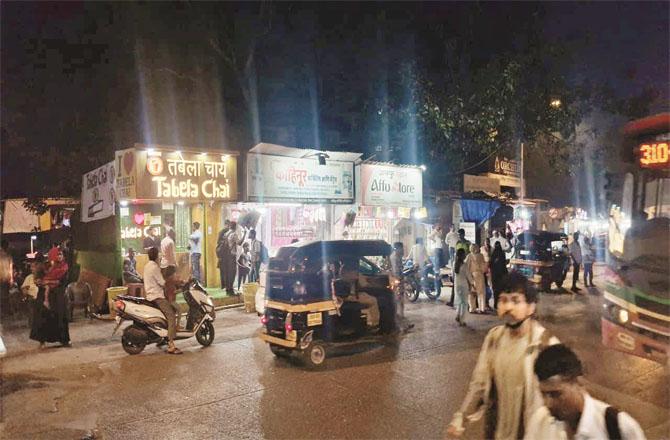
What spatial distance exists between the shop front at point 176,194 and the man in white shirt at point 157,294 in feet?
8.16

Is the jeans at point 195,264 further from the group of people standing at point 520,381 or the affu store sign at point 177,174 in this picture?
the group of people standing at point 520,381

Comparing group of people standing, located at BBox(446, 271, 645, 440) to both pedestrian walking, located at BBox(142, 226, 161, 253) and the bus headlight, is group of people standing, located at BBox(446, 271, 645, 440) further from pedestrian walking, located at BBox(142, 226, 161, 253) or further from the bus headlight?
pedestrian walking, located at BBox(142, 226, 161, 253)

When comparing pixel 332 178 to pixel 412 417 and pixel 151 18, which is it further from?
pixel 412 417

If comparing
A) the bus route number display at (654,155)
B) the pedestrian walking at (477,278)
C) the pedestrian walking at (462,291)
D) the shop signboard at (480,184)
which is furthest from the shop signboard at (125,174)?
the shop signboard at (480,184)

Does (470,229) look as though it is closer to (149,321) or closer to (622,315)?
(622,315)

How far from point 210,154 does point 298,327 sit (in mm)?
5624

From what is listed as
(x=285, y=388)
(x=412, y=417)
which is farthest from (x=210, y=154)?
(x=412, y=417)

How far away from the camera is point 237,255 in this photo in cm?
1384

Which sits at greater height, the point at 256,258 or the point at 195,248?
the point at 195,248

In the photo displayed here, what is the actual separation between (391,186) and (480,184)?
25.9 ft

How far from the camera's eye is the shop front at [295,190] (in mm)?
12789

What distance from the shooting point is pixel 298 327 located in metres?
7.61

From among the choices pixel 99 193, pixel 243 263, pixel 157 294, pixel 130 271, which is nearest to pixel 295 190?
pixel 243 263

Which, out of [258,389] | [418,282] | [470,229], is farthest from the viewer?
[470,229]
